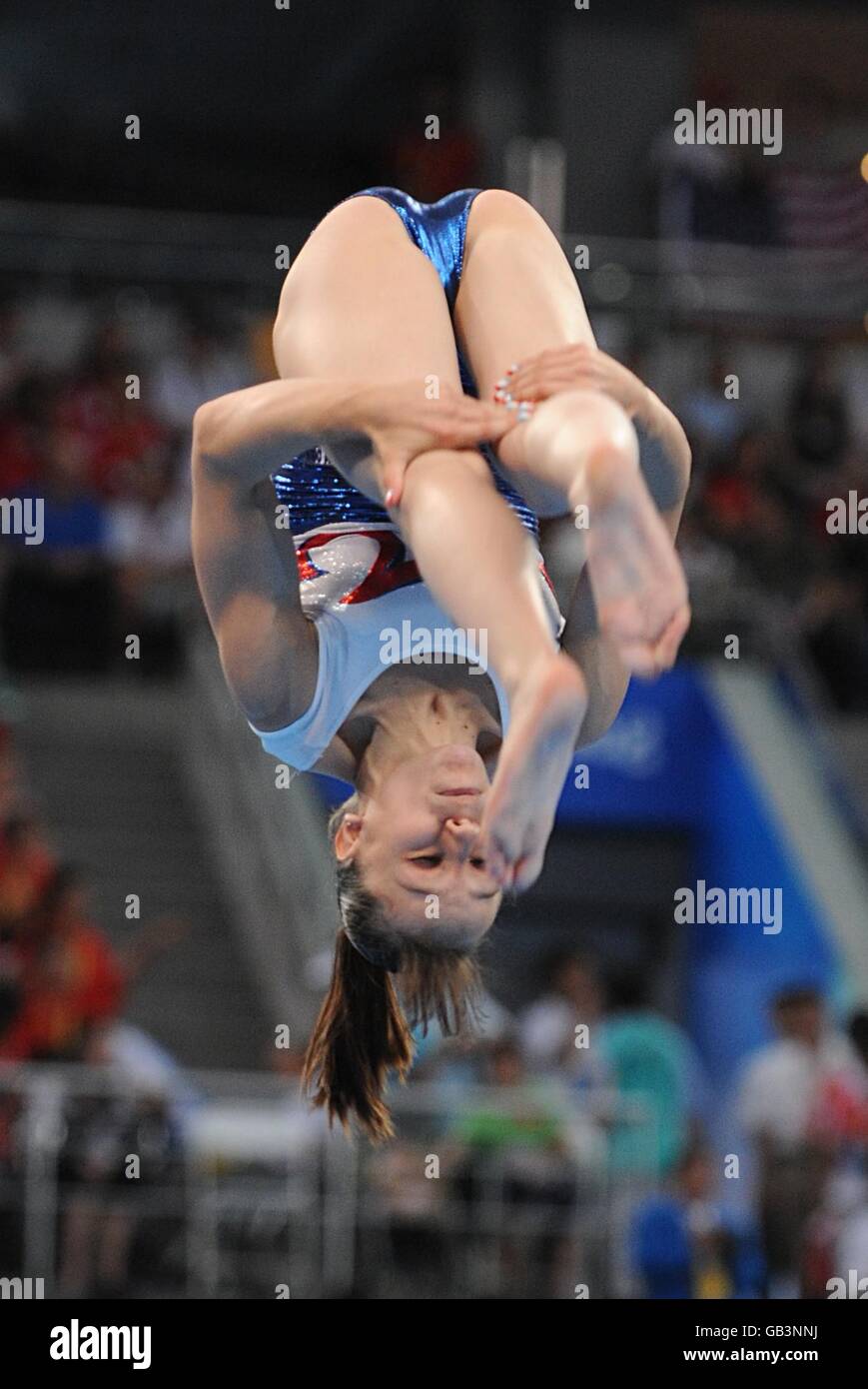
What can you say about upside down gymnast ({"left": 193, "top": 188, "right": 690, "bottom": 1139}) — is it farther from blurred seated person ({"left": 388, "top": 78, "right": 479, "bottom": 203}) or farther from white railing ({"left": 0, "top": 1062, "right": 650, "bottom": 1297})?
blurred seated person ({"left": 388, "top": 78, "right": 479, "bottom": 203})

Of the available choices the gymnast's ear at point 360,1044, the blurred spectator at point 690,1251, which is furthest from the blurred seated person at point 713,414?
the gymnast's ear at point 360,1044

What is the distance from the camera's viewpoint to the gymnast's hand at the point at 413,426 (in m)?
3.49

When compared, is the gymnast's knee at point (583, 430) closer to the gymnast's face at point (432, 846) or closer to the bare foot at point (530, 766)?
the bare foot at point (530, 766)

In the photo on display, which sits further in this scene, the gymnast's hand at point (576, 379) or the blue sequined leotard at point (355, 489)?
the blue sequined leotard at point (355, 489)

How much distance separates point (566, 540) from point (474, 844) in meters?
5.74

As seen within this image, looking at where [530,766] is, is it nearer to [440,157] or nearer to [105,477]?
[105,477]

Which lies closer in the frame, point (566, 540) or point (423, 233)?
point (423, 233)

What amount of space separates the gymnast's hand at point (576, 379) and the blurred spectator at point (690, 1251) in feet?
12.7

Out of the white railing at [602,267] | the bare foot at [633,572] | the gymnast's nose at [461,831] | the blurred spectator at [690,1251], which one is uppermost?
the white railing at [602,267]

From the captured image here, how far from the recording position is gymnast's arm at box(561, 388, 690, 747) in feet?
11.9

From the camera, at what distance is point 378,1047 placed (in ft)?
14.0

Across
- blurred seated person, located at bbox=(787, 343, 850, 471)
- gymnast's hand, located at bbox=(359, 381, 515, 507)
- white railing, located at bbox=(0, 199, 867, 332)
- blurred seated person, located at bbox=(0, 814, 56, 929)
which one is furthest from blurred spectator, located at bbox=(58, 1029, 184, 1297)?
blurred seated person, located at bbox=(787, 343, 850, 471)

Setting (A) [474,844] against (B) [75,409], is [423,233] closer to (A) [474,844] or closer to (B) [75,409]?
(A) [474,844]
